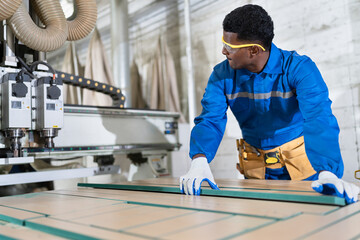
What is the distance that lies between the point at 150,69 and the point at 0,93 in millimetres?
2959

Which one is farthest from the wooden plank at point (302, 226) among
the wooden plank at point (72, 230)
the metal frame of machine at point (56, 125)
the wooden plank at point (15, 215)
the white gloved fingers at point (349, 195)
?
the metal frame of machine at point (56, 125)

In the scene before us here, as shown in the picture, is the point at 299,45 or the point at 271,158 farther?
the point at 299,45

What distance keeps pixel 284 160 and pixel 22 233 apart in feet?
4.47

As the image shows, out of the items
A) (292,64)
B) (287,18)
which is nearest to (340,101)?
(287,18)

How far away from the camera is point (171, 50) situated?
15.5 feet

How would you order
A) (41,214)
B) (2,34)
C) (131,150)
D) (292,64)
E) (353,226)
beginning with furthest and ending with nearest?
(131,150) → (2,34) → (292,64) → (41,214) → (353,226)

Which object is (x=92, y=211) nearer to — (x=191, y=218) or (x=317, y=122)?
(x=191, y=218)

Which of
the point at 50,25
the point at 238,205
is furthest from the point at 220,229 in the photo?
the point at 50,25

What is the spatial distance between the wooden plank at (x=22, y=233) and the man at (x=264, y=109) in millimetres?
657

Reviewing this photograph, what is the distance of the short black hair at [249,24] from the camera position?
160 centimetres

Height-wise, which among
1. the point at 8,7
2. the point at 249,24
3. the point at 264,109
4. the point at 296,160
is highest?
the point at 8,7

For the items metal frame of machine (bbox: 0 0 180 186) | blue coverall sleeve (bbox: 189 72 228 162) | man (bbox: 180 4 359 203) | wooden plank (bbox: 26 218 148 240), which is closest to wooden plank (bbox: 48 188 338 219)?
man (bbox: 180 4 359 203)

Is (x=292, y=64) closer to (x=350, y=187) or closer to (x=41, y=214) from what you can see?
(x=350, y=187)

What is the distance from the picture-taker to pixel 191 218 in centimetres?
88
